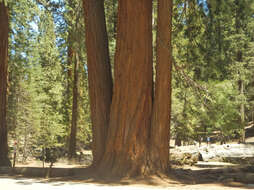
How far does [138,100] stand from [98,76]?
1446mm

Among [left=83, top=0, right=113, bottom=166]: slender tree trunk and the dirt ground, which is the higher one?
[left=83, top=0, right=113, bottom=166]: slender tree trunk

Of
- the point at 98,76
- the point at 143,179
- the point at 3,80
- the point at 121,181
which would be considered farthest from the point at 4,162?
the point at 143,179

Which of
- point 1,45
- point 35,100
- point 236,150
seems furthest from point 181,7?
point 35,100

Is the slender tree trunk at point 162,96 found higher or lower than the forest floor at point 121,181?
higher

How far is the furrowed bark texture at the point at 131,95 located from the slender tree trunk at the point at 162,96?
20cm

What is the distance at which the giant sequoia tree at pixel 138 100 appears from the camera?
771 centimetres

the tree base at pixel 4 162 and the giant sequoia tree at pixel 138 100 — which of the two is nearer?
the giant sequoia tree at pixel 138 100

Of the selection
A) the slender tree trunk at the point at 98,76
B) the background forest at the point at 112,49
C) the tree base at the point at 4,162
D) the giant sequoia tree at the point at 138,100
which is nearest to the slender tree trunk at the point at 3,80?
the tree base at the point at 4,162

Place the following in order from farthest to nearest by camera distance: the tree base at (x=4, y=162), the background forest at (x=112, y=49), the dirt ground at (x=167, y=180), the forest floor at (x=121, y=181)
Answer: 1. the tree base at (x=4, y=162)
2. the background forest at (x=112, y=49)
3. the dirt ground at (x=167, y=180)
4. the forest floor at (x=121, y=181)

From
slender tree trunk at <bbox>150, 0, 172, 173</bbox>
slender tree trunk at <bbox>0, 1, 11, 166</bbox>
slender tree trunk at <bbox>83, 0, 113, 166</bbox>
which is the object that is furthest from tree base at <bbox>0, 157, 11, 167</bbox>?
slender tree trunk at <bbox>150, 0, 172, 173</bbox>

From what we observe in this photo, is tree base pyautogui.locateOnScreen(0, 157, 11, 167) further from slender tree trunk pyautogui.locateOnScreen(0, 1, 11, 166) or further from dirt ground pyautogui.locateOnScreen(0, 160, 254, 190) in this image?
dirt ground pyautogui.locateOnScreen(0, 160, 254, 190)

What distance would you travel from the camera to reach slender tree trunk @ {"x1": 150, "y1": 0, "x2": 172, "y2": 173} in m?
7.79

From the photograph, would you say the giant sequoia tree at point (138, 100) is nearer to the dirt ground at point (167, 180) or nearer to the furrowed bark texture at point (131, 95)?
the furrowed bark texture at point (131, 95)

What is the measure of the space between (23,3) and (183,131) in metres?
13.5
